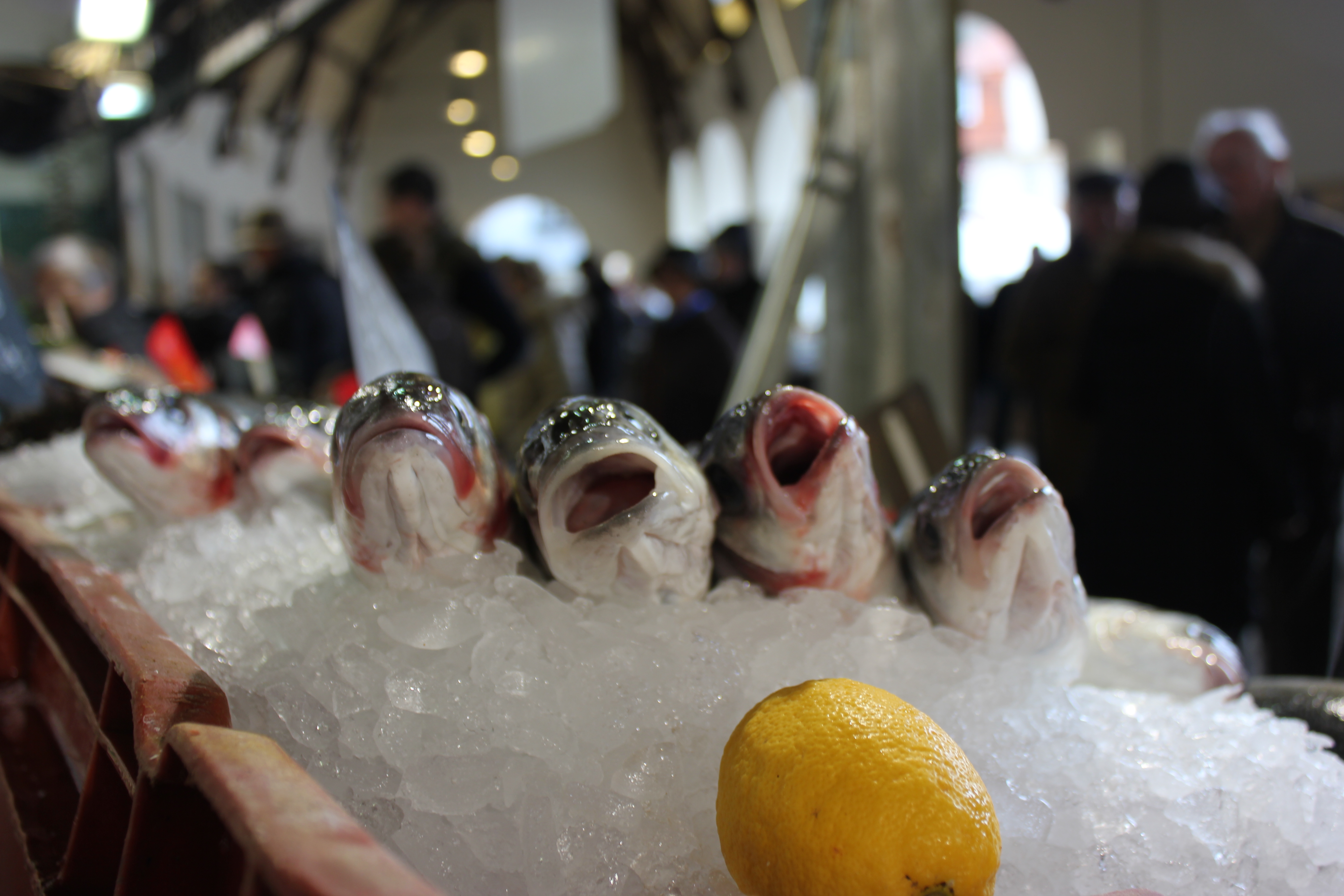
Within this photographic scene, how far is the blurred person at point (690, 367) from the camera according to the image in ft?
12.4

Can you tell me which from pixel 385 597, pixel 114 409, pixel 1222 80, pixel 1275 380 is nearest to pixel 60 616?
pixel 114 409

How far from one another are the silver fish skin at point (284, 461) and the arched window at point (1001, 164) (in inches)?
286

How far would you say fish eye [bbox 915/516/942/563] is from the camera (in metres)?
0.67

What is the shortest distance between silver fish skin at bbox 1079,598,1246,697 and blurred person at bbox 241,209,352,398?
3.01 metres

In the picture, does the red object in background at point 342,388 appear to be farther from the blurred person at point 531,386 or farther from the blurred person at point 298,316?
the blurred person at point 531,386

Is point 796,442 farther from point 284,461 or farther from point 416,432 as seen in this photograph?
point 284,461

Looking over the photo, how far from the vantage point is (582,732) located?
21.9 inches

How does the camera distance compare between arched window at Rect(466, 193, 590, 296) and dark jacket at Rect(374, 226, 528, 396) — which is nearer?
dark jacket at Rect(374, 226, 528, 396)

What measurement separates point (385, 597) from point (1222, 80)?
6608 mm

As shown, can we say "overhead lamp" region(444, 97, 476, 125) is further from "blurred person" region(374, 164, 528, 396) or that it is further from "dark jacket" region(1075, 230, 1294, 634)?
"dark jacket" region(1075, 230, 1294, 634)

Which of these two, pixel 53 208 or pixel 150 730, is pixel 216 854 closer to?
pixel 150 730

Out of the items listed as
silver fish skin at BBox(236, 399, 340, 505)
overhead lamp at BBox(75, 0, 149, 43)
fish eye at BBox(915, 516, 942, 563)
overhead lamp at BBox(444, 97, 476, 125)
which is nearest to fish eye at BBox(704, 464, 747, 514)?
fish eye at BBox(915, 516, 942, 563)

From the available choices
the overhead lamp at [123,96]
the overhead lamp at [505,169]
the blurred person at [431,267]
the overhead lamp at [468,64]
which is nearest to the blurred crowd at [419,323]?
the blurred person at [431,267]


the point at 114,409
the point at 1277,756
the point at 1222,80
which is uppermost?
the point at 1222,80
